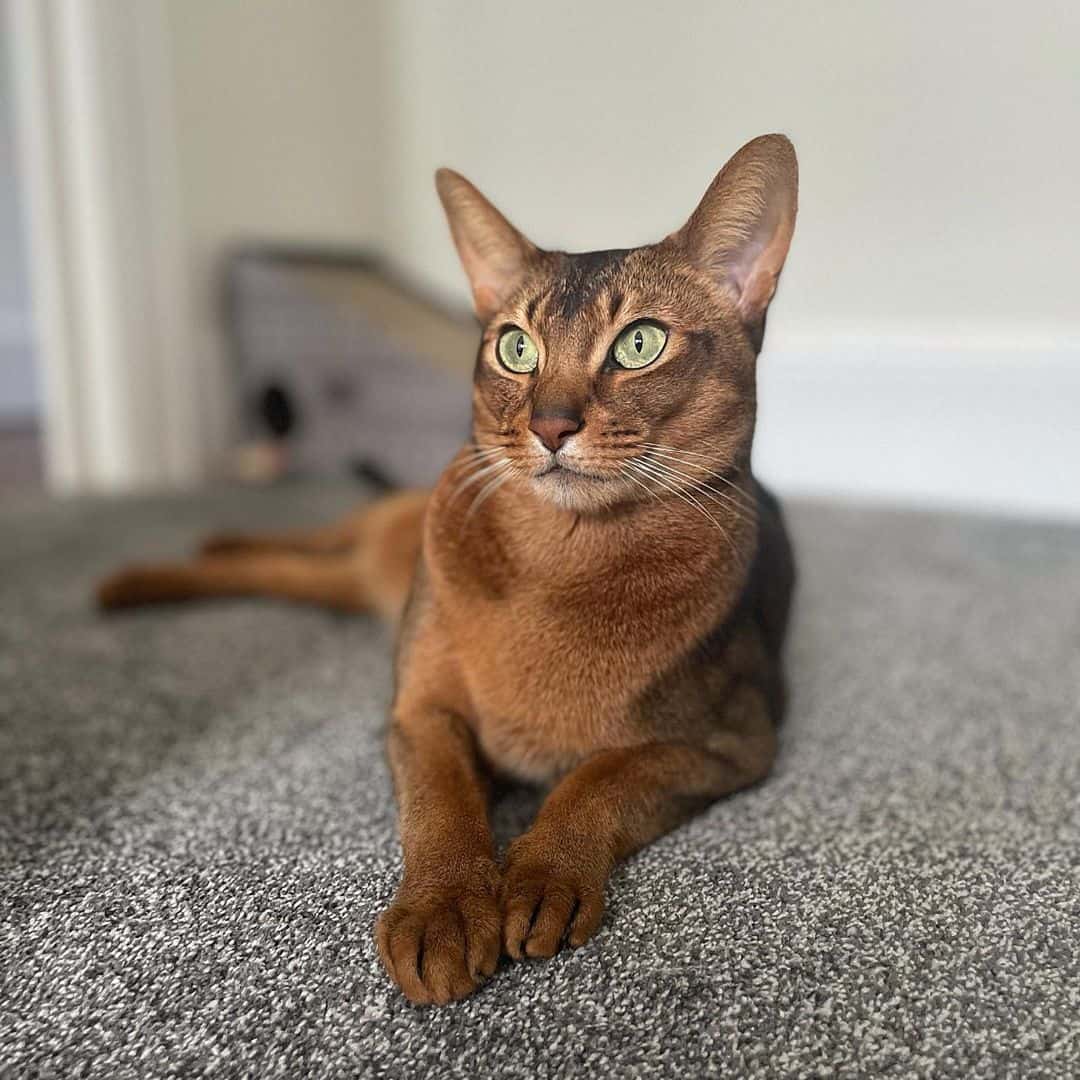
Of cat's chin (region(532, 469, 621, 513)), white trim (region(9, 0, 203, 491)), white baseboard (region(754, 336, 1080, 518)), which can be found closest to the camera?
cat's chin (region(532, 469, 621, 513))

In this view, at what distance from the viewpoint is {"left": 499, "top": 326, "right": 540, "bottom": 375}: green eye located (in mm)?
666

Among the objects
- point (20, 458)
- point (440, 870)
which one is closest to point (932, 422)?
point (440, 870)

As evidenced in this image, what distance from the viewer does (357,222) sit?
2.42m

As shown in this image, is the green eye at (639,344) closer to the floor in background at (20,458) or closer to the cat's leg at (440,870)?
the cat's leg at (440,870)

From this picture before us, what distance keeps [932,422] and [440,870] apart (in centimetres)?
108

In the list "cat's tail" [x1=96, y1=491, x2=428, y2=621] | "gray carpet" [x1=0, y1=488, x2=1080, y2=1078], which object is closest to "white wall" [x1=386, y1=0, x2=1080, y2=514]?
"gray carpet" [x1=0, y1=488, x2=1080, y2=1078]

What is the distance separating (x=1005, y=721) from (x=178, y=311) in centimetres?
192

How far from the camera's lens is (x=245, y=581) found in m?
1.33

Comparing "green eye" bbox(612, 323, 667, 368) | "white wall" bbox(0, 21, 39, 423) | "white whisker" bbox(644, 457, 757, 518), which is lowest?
"white wall" bbox(0, 21, 39, 423)

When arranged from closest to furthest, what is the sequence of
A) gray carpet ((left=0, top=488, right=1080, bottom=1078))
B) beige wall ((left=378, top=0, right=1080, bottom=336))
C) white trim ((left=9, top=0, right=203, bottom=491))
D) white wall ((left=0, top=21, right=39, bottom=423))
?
gray carpet ((left=0, top=488, right=1080, bottom=1078))
beige wall ((left=378, top=0, right=1080, bottom=336))
white trim ((left=9, top=0, right=203, bottom=491))
white wall ((left=0, top=21, right=39, bottom=423))

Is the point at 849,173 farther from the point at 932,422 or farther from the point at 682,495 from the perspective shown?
the point at 932,422

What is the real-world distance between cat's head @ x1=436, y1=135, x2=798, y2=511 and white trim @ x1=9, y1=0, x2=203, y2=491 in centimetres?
173

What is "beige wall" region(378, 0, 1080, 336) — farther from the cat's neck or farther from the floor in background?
the floor in background

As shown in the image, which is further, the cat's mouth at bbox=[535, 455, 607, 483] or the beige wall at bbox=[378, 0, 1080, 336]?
the beige wall at bbox=[378, 0, 1080, 336]
